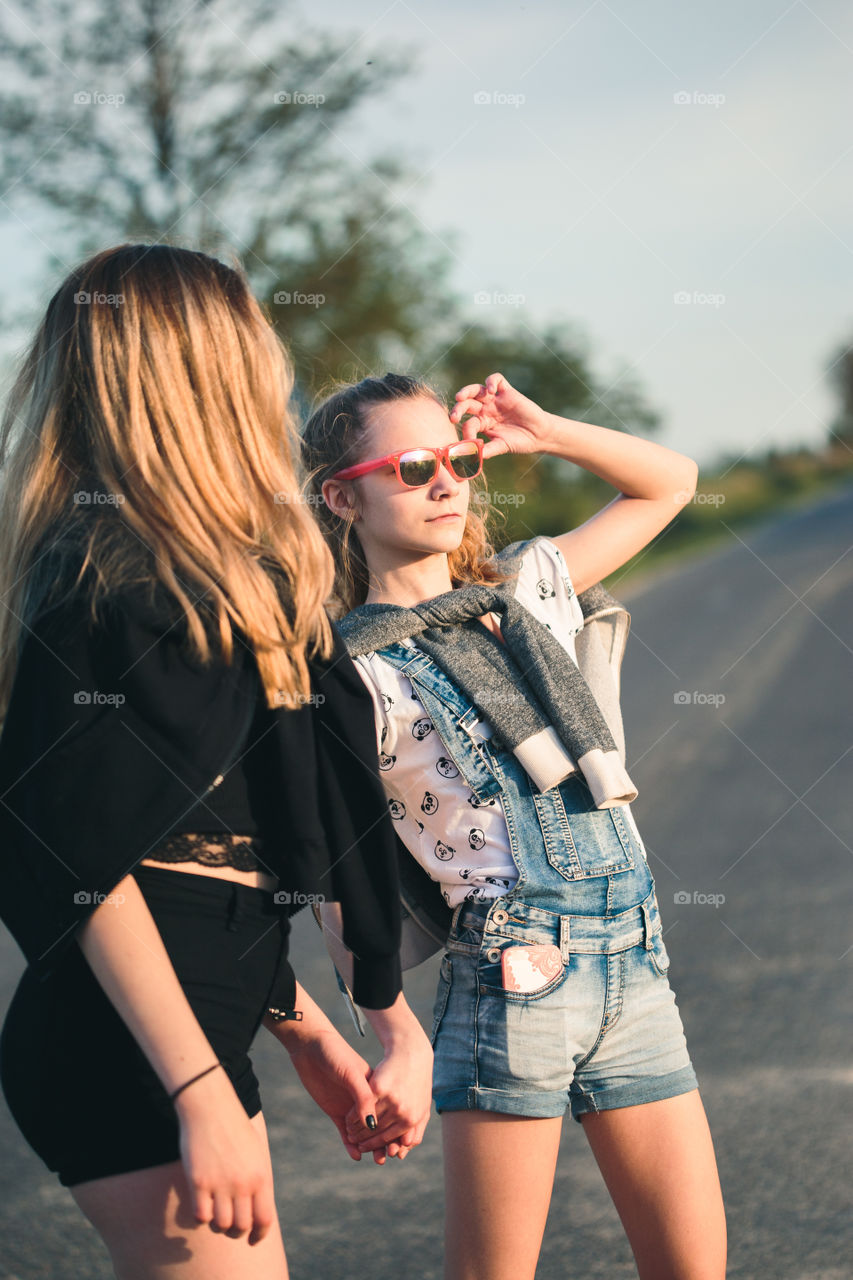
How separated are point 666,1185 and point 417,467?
1295mm

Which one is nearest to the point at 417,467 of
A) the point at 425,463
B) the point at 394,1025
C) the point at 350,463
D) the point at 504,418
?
the point at 425,463

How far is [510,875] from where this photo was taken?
6.44 ft

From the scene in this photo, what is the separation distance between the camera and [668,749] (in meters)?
8.16

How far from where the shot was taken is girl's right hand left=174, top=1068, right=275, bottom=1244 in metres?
1.39

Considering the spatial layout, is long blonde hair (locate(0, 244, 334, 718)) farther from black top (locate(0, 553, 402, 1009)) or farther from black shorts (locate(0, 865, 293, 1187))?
black shorts (locate(0, 865, 293, 1187))

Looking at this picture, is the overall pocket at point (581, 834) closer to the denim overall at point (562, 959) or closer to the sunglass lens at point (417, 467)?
the denim overall at point (562, 959)

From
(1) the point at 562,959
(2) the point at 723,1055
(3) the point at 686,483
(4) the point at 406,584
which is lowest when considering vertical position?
(2) the point at 723,1055

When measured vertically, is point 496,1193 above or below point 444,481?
below

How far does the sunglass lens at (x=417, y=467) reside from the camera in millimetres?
2191

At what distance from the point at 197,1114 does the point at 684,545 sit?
21.3 m

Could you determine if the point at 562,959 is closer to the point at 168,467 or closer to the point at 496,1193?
the point at 496,1193

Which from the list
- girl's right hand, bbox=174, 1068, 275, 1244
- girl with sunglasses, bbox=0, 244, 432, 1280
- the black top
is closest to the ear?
girl with sunglasses, bbox=0, 244, 432, 1280

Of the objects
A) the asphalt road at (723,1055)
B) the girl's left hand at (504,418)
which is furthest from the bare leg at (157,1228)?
the girl's left hand at (504,418)

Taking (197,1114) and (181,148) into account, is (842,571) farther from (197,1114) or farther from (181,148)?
(197,1114)
